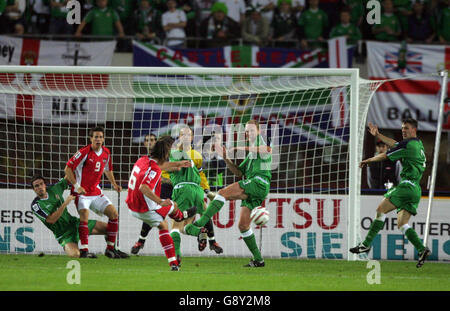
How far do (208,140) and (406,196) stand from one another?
11.5 feet

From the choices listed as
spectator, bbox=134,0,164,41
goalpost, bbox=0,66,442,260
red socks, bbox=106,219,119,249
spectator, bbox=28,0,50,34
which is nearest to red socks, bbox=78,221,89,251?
red socks, bbox=106,219,119,249

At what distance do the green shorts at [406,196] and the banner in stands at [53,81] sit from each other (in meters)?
5.39

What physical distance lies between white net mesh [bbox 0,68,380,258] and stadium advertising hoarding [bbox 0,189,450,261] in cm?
1

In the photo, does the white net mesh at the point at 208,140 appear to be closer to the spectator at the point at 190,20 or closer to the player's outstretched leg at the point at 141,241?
the player's outstretched leg at the point at 141,241

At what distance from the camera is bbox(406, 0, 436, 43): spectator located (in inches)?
647

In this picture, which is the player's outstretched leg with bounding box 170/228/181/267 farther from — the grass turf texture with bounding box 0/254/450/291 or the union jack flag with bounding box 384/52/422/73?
the union jack flag with bounding box 384/52/422/73

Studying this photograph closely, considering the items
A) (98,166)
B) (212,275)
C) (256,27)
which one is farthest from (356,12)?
(212,275)

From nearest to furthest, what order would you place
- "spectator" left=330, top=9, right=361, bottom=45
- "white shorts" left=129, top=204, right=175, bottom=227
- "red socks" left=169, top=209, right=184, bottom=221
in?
"white shorts" left=129, top=204, right=175, bottom=227, "red socks" left=169, top=209, right=184, bottom=221, "spectator" left=330, top=9, right=361, bottom=45

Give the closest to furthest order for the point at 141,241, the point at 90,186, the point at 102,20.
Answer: the point at 90,186 → the point at 141,241 → the point at 102,20

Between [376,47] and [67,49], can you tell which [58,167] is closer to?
[67,49]

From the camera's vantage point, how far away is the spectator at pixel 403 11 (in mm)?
16516

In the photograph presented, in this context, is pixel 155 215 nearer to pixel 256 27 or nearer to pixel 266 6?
pixel 256 27

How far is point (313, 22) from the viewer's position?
53.5 ft

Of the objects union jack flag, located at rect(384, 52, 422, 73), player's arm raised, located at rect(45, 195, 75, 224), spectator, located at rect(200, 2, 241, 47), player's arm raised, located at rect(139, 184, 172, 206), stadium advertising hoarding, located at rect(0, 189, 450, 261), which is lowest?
stadium advertising hoarding, located at rect(0, 189, 450, 261)
